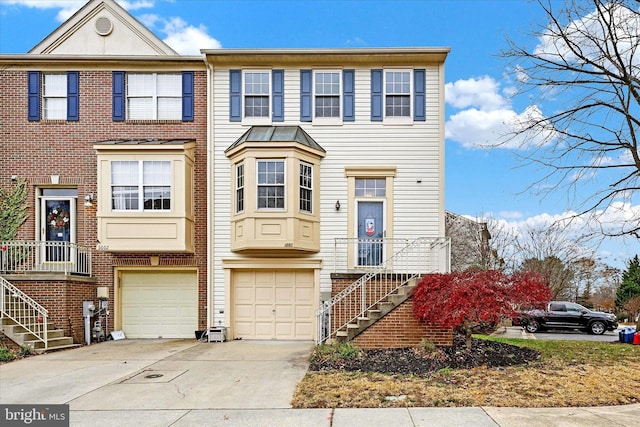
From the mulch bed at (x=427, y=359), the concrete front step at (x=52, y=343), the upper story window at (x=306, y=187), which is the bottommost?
the concrete front step at (x=52, y=343)

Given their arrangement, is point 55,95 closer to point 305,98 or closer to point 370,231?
point 305,98

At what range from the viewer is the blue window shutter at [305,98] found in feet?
46.0

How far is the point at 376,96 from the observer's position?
1398cm

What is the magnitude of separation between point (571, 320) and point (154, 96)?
19.1m

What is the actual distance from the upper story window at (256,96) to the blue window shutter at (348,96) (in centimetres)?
185

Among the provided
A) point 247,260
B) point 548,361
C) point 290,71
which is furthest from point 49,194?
point 548,361

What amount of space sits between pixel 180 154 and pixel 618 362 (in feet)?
38.5

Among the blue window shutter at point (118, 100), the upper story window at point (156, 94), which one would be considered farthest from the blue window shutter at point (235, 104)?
the blue window shutter at point (118, 100)

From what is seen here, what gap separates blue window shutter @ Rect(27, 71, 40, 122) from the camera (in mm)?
14242

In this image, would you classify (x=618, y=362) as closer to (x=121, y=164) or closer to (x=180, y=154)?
(x=180, y=154)

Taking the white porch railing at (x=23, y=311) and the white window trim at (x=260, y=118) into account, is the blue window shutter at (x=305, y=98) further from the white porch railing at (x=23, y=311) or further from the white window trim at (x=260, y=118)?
the white porch railing at (x=23, y=311)

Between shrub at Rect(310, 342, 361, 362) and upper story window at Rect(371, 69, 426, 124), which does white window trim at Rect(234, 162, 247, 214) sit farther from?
shrub at Rect(310, 342, 361, 362)

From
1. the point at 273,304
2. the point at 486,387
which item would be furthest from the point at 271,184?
the point at 486,387

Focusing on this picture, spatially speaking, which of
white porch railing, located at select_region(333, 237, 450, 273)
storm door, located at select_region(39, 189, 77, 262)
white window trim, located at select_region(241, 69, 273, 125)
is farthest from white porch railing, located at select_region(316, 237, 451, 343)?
storm door, located at select_region(39, 189, 77, 262)
